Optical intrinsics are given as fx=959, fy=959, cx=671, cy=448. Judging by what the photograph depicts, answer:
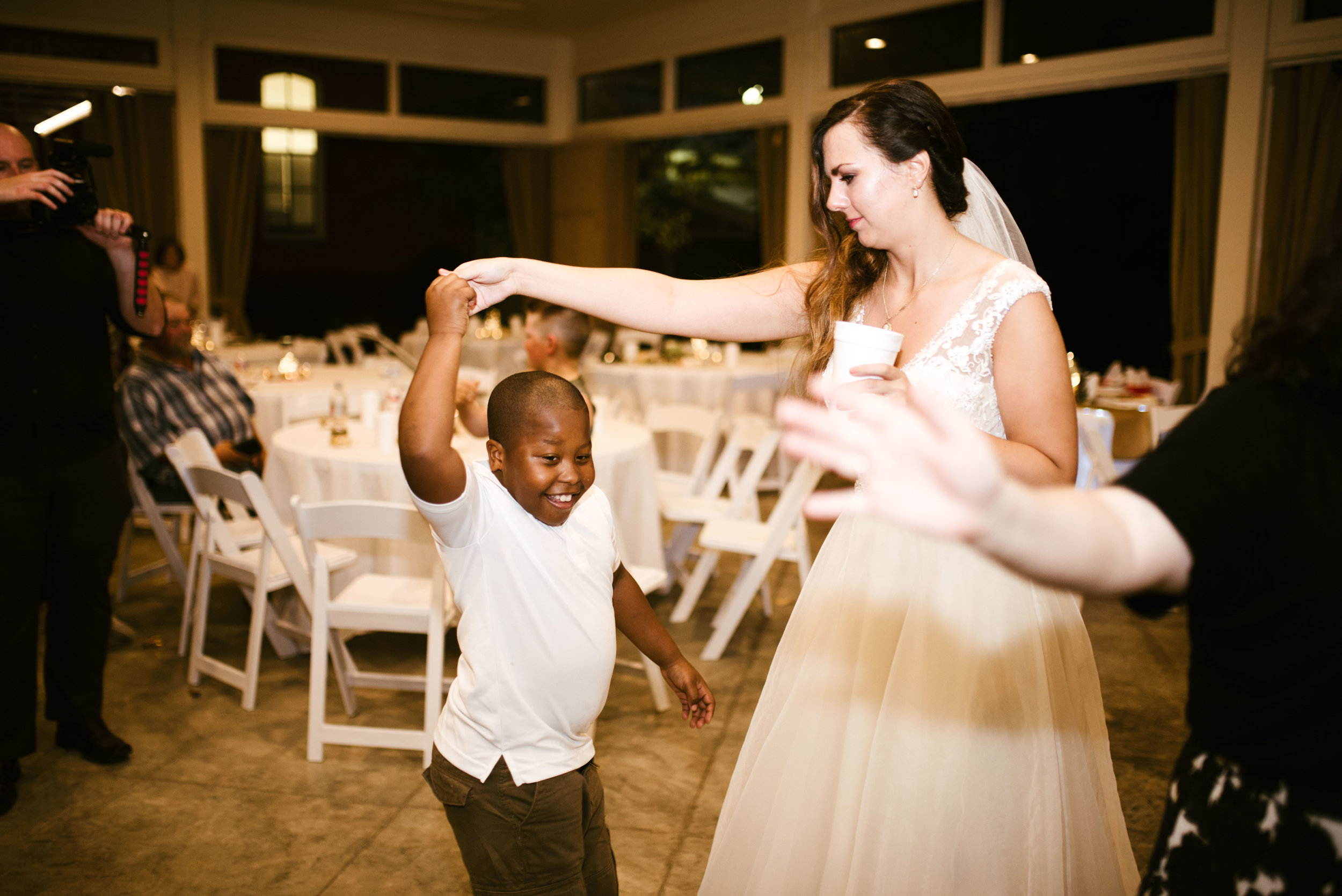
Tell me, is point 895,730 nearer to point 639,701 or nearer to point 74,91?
point 639,701

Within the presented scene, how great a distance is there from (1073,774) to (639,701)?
2.11 meters

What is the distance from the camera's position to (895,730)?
153cm

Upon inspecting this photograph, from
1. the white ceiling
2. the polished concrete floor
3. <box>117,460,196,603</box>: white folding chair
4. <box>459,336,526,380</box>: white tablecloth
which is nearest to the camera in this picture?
the polished concrete floor

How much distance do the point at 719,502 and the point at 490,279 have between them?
10.5 feet

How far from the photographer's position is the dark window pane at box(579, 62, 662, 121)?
35.0 ft

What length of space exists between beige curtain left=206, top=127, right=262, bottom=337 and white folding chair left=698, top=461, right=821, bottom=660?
7.79m

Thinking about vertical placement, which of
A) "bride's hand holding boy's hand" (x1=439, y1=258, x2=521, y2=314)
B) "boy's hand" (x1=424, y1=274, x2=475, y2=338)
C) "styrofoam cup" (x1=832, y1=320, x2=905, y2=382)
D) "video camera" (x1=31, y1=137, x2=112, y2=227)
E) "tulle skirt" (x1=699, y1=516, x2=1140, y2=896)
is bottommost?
"tulle skirt" (x1=699, y1=516, x2=1140, y2=896)

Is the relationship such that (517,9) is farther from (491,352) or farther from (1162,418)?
(1162,418)

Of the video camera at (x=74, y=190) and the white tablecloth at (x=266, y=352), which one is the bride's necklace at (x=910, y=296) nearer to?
the video camera at (x=74, y=190)

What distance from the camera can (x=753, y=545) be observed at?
4.03m

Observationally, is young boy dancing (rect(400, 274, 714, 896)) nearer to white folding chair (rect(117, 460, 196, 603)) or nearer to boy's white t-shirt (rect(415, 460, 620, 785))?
boy's white t-shirt (rect(415, 460, 620, 785))

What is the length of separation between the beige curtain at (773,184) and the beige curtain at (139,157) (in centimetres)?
597

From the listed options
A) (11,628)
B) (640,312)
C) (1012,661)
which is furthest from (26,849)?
(1012,661)

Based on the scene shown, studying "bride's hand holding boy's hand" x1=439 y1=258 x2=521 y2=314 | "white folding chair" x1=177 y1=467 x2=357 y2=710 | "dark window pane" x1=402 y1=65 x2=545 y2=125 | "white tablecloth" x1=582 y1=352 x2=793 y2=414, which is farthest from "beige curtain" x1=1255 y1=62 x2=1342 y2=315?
"dark window pane" x1=402 y1=65 x2=545 y2=125
